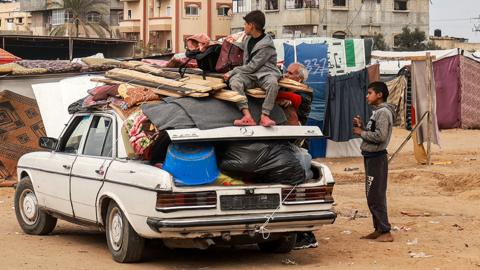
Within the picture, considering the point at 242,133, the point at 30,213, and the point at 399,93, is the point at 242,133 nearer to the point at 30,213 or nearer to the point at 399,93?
the point at 30,213

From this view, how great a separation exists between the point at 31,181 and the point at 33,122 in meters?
6.48

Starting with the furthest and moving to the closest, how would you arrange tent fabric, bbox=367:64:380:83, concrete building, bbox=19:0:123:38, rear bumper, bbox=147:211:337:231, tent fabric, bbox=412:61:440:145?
concrete building, bbox=19:0:123:38
tent fabric, bbox=367:64:380:83
tent fabric, bbox=412:61:440:145
rear bumper, bbox=147:211:337:231

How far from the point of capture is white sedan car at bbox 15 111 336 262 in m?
8.02

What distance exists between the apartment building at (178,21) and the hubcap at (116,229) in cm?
6674

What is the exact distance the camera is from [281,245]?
30.8 feet

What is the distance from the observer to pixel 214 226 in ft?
26.5

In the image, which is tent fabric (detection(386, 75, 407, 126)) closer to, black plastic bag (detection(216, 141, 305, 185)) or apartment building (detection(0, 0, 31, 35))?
black plastic bag (detection(216, 141, 305, 185))

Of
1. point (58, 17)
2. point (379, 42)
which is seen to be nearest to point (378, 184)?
point (379, 42)

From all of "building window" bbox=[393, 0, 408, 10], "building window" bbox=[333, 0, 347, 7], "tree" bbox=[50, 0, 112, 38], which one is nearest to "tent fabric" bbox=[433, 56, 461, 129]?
"building window" bbox=[333, 0, 347, 7]

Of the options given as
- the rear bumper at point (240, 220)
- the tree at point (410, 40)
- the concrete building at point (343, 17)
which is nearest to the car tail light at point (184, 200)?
the rear bumper at point (240, 220)

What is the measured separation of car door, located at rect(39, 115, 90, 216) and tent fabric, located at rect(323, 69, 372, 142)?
33.0 ft

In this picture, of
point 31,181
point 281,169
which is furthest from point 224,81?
point 31,181

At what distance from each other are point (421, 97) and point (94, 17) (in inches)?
2742

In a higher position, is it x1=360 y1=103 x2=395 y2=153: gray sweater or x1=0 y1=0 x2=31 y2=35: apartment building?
x1=0 y1=0 x2=31 y2=35: apartment building
